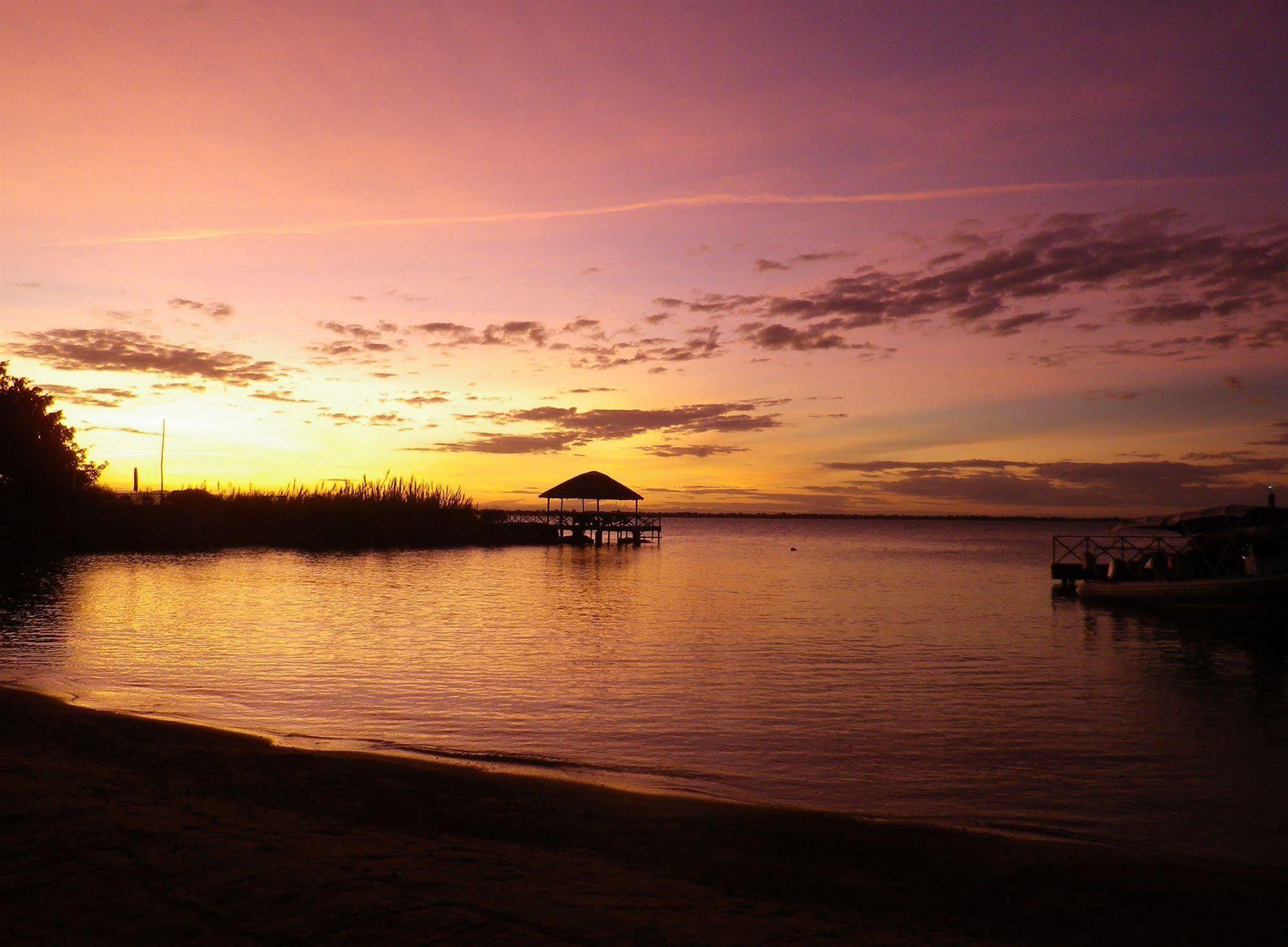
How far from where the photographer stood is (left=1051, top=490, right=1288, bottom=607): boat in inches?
1020

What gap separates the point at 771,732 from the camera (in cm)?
1198

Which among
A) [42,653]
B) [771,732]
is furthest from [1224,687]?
A: [42,653]

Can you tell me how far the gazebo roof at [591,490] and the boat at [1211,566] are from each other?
33994 millimetres

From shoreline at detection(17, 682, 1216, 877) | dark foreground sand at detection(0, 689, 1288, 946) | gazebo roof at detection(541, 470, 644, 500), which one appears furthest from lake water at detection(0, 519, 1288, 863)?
gazebo roof at detection(541, 470, 644, 500)

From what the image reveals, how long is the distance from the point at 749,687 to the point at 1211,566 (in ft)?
70.5

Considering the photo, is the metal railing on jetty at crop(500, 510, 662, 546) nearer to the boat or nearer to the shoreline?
the boat

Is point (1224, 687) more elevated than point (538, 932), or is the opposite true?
point (538, 932)

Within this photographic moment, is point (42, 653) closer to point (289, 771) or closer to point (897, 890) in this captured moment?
point (289, 771)

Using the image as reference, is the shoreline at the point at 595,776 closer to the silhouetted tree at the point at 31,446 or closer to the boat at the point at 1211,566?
the boat at the point at 1211,566

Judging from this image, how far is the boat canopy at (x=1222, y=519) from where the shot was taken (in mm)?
27078

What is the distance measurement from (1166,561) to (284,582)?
33.9 meters

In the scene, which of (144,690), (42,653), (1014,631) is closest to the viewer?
(144,690)

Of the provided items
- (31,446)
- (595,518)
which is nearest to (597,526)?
(595,518)

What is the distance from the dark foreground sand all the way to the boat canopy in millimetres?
24669
